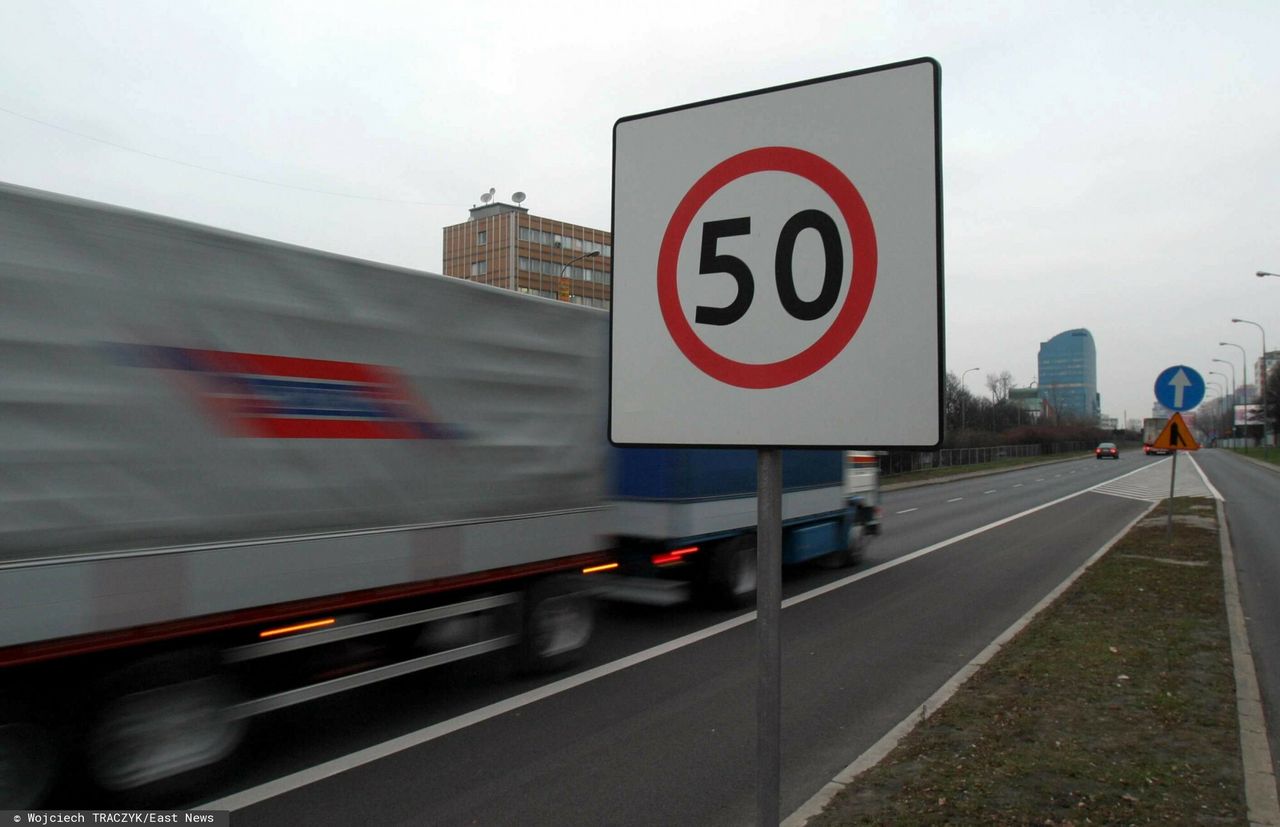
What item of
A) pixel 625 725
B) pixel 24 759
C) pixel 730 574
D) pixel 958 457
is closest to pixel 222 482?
pixel 24 759

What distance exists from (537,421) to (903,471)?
4129 centimetres

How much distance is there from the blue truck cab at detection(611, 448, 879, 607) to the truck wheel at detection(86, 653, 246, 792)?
390 cm

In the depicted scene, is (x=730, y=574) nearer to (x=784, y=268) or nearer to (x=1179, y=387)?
(x=784, y=268)

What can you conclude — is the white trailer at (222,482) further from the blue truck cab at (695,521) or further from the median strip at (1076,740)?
the median strip at (1076,740)

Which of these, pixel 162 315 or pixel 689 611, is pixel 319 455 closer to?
pixel 162 315

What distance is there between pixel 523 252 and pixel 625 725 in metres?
62.5

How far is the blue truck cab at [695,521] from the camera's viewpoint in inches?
373

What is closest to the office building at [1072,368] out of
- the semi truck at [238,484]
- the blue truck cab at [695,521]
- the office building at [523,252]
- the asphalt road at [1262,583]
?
the office building at [523,252]

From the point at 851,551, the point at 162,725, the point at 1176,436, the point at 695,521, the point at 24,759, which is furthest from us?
the point at 1176,436

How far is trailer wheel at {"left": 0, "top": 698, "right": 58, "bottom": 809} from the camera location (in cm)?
425

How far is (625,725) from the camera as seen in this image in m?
6.44

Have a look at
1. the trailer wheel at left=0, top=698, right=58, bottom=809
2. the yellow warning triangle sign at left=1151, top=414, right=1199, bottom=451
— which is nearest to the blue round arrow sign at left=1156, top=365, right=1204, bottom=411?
the yellow warning triangle sign at left=1151, top=414, right=1199, bottom=451

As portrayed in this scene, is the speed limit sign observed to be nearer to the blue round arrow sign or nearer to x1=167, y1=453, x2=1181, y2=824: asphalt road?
x1=167, y1=453, x2=1181, y2=824: asphalt road

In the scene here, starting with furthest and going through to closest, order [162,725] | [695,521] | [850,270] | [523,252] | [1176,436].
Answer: [523,252] < [1176,436] < [695,521] < [162,725] < [850,270]
